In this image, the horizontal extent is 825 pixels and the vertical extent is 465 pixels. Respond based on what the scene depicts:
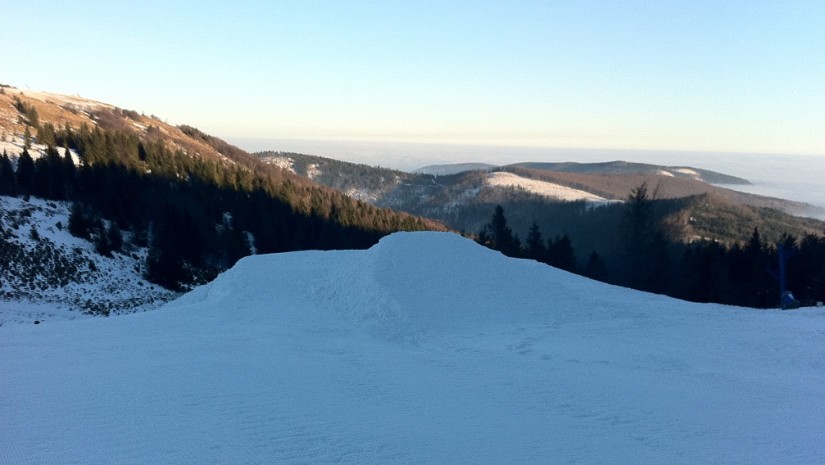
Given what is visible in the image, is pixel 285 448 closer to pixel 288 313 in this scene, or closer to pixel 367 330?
pixel 367 330

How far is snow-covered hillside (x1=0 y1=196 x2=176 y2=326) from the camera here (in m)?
27.2

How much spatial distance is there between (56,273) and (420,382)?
3382cm

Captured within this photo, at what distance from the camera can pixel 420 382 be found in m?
8.81

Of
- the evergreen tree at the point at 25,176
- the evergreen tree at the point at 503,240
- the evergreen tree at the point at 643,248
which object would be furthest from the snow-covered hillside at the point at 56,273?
the evergreen tree at the point at 643,248

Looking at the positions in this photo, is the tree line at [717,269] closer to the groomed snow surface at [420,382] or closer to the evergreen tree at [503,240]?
the evergreen tree at [503,240]

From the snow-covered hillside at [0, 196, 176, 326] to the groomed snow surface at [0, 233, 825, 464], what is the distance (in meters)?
17.9

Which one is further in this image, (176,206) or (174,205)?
(176,206)

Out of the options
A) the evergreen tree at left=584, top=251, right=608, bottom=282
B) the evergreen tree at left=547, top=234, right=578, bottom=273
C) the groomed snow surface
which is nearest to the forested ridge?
the evergreen tree at left=547, top=234, right=578, bottom=273

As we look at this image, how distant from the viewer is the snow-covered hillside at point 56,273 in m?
27.2

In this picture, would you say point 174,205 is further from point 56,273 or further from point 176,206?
point 56,273

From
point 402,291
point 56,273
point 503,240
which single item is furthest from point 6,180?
point 503,240

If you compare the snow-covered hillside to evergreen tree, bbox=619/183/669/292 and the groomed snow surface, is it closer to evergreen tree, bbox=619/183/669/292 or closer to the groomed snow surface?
the groomed snow surface

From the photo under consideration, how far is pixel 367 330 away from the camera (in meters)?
13.8

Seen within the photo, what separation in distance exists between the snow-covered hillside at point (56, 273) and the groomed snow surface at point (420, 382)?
17913 millimetres
